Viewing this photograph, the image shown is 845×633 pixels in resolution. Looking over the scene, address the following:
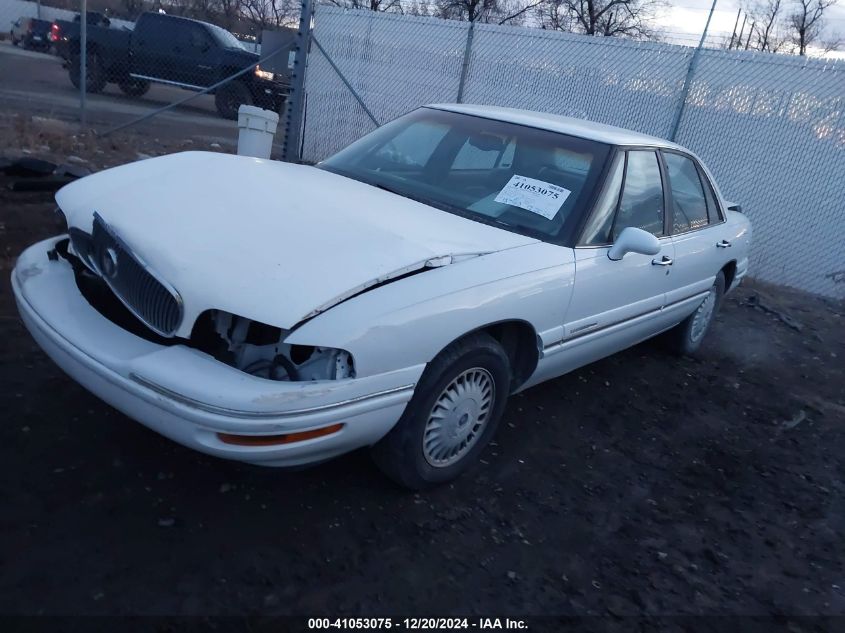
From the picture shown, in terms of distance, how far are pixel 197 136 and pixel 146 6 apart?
23874 millimetres

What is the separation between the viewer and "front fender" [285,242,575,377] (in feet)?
8.52

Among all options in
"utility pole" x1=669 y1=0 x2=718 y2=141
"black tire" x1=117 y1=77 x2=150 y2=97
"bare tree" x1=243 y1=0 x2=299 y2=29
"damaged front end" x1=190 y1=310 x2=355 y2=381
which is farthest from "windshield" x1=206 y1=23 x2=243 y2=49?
"bare tree" x1=243 y1=0 x2=299 y2=29

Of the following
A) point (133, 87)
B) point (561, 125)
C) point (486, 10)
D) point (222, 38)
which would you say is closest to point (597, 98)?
point (561, 125)

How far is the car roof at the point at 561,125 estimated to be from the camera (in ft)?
13.6

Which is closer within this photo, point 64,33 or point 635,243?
point 635,243

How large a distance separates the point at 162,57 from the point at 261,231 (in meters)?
14.6

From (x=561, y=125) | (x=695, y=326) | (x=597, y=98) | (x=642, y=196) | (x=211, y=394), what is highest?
(x=561, y=125)

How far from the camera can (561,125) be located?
4.29 meters

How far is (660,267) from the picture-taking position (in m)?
4.27

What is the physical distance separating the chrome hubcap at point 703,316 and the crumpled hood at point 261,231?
8.42 feet

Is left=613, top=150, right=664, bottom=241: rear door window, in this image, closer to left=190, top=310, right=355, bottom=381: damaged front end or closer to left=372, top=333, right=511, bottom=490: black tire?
left=372, top=333, right=511, bottom=490: black tire

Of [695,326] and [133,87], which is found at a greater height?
[695,326]

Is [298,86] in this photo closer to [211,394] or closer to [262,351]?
[262,351]

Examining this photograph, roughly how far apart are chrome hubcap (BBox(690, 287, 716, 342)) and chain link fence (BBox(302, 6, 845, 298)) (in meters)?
3.82
